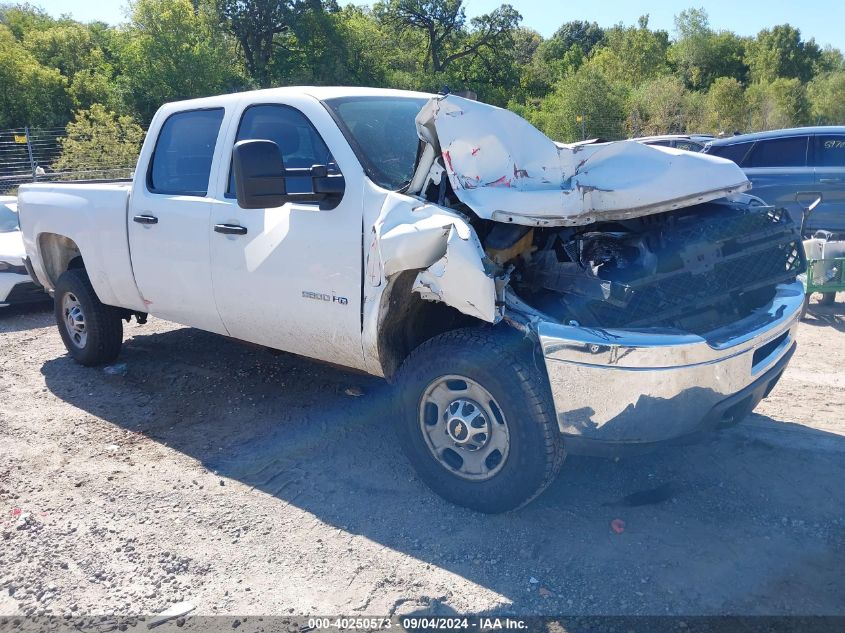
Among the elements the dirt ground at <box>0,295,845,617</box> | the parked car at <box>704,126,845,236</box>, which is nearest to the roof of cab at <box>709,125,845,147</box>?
the parked car at <box>704,126,845,236</box>

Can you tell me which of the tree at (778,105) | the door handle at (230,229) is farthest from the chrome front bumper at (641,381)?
the tree at (778,105)

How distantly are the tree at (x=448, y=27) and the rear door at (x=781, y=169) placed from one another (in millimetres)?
→ 43869

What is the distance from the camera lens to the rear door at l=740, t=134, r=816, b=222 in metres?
9.17

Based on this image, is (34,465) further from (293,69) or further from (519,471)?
(293,69)

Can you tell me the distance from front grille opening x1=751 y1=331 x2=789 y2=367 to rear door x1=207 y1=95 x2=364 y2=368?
1875mm

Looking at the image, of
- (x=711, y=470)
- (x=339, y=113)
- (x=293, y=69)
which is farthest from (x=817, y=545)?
(x=293, y=69)

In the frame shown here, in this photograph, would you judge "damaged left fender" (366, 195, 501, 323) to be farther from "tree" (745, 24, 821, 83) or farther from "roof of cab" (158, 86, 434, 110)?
"tree" (745, 24, 821, 83)

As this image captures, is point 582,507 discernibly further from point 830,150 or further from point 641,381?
point 830,150

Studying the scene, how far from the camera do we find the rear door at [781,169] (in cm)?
917

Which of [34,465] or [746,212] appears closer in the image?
[746,212]

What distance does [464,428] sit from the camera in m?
3.35

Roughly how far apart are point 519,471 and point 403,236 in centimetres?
117

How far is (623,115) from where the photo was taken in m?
34.0

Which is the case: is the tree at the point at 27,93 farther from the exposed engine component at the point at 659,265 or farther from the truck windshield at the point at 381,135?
the exposed engine component at the point at 659,265
